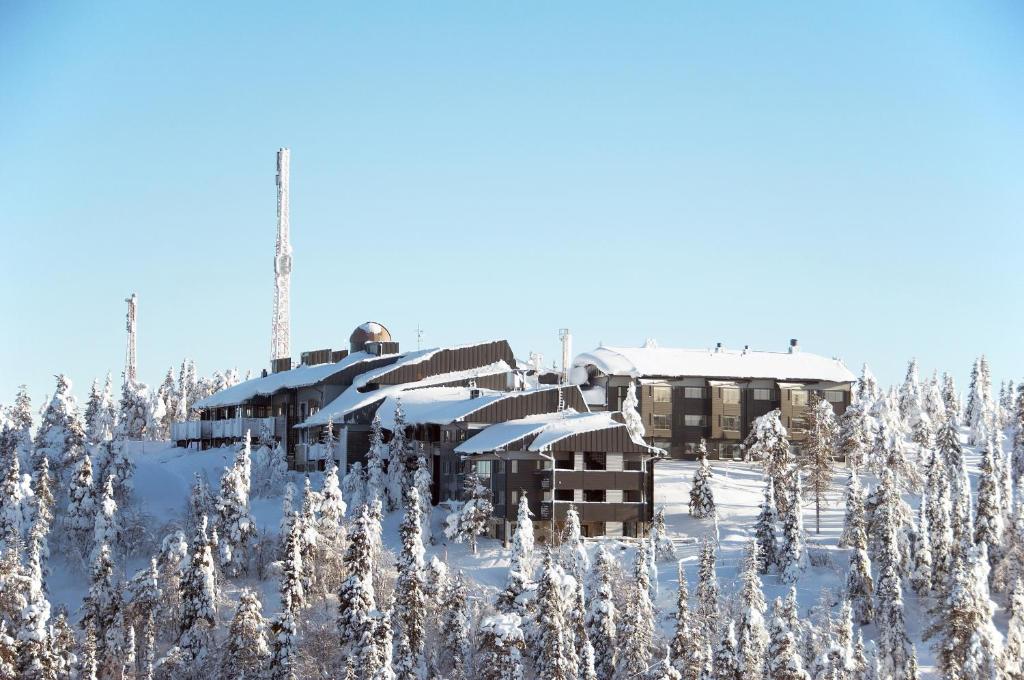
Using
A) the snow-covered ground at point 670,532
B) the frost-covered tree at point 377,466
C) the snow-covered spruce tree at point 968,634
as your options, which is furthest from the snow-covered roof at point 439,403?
the snow-covered spruce tree at point 968,634

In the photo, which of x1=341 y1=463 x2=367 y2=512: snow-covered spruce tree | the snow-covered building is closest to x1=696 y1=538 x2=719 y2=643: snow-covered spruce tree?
x1=341 y1=463 x2=367 y2=512: snow-covered spruce tree

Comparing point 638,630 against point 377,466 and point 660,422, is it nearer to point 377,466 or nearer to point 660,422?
point 377,466

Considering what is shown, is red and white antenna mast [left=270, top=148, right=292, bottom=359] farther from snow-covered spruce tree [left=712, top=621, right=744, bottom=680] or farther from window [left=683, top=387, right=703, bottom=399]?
snow-covered spruce tree [left=712, top=621, right=744, bottom=680]

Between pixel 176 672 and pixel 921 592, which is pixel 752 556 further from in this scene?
pixel 176 672

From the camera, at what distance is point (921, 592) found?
69750 millimetres

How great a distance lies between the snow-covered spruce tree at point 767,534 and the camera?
233 ft

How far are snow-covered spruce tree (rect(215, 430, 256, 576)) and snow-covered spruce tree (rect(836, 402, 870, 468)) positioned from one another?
43.0 m

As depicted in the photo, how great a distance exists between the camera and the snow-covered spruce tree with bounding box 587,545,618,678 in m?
57.7

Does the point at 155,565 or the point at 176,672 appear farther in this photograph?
the point at 155,565

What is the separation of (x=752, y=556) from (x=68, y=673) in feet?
95.9

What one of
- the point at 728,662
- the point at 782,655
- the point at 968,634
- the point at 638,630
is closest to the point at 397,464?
the point at 638,630

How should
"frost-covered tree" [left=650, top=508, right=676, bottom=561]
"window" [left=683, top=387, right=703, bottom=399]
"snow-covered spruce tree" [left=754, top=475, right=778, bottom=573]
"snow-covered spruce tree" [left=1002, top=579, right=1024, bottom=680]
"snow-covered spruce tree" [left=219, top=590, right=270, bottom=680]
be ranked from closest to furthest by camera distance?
"snow-covered spruce tree" [left=219, top=590, right=270, bottom=680], "snow-covered spruce tree" [left=1002, top=579, right=1024, bottom=680], "frost-covered tree" [left=650, top=508, right=676, bottom=561], "snow-covered spruce tree" [left=754, top=475, right=778, bottom=573], "window" [left=683, top=387, right=703, bottom=399]

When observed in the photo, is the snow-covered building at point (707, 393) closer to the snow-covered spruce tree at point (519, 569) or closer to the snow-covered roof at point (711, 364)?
the snow-covered roof at point (711, 364)

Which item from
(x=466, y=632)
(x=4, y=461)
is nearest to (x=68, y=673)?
(x=466, y=632)
